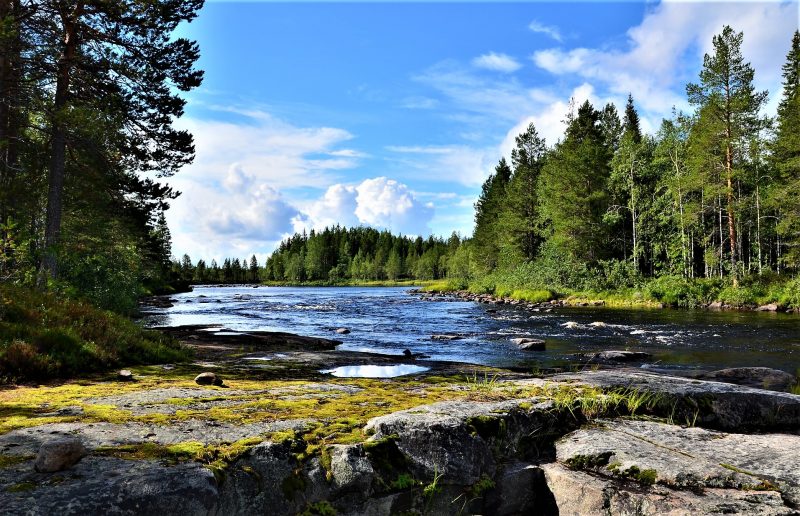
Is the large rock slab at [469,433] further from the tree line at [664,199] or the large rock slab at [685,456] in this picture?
the tree line at [664,199]

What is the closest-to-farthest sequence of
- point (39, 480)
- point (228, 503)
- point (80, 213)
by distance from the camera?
point (39, 480)
point (228, 503)
point (80, 213)

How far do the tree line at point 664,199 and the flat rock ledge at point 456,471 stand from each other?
124 ft

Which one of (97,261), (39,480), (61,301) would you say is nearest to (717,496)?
(39,480)

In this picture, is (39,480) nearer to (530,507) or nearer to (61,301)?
(530,507)

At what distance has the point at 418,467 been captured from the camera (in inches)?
179

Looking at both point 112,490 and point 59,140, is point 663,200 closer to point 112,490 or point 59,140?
point 59,140

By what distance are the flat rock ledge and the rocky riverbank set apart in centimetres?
1

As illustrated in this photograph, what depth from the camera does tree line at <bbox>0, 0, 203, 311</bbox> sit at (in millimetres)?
14211

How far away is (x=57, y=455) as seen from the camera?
3.53 metres

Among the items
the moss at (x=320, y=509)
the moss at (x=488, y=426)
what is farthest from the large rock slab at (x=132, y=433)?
the moss at (x=488, y=426)

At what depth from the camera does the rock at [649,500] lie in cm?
402

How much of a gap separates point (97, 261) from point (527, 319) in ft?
77.5

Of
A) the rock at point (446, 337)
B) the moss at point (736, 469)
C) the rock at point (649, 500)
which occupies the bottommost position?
the rock at point (446, 337)

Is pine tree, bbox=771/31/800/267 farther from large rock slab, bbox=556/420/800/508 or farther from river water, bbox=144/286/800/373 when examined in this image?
large rock slab, bbox=556/420/800/508
